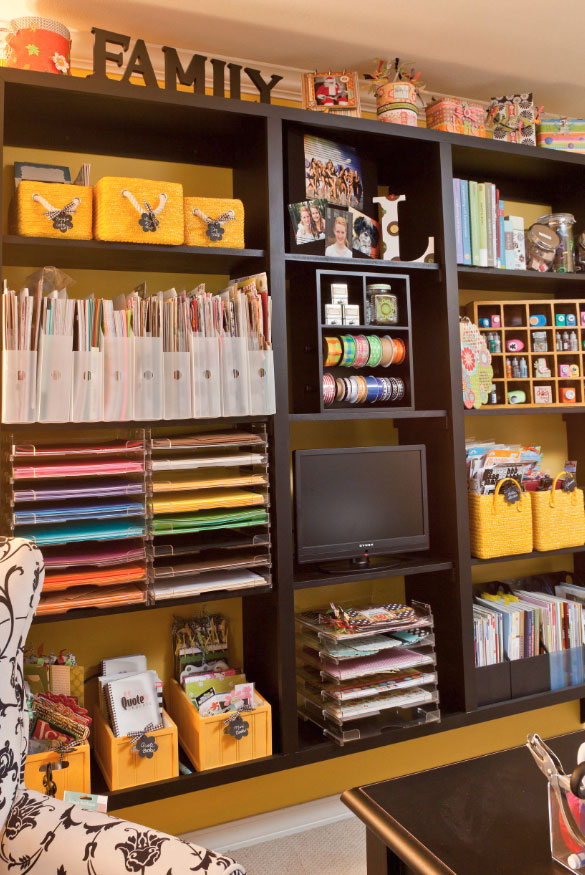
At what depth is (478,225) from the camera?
7.58ft

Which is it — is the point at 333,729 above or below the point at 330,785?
above

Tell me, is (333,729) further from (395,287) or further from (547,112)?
(547,112)

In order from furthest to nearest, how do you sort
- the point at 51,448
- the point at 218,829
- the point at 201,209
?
the point at 218,829 < the point at 201,209 < the point at 51,448

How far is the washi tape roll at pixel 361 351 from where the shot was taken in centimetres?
212

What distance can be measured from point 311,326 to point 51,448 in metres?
0.86

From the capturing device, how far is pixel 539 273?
2.42 m

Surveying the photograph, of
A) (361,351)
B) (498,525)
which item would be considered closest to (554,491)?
(498,525)

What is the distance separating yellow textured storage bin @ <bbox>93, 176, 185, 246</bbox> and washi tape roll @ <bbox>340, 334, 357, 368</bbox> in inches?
23.1

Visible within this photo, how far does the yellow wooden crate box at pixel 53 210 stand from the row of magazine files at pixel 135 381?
0.30m

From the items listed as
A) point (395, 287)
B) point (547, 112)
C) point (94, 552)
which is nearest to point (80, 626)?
point (94, 552)

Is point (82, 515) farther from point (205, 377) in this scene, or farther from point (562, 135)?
point (562, 135)

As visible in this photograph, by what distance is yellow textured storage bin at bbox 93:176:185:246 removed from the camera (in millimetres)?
1791

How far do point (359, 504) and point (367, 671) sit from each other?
50cm

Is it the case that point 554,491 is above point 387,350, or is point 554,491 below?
below
